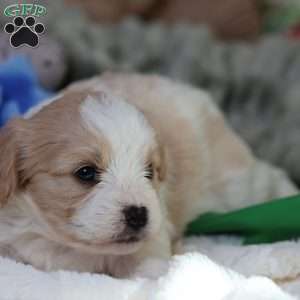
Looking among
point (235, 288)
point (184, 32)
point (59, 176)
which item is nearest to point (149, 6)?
point (184, 32)

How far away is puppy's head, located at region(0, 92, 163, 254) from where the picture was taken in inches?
78.8

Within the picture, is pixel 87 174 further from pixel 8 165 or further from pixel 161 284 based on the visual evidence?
pixel 161 284

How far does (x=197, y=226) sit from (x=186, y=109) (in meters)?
0.55

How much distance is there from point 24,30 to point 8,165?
16.5 inches

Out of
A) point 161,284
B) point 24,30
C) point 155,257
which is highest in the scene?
point 24,30

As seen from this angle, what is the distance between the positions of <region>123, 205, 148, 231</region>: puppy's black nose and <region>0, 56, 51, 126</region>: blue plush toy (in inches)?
40.4

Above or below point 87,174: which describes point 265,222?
below

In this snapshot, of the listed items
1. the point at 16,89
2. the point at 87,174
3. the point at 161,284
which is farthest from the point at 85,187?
the point at 16,89

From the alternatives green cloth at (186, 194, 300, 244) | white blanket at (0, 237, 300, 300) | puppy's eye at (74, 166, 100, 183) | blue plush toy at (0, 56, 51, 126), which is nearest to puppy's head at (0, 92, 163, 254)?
puppy's eye at (74, 166, 100, 183)

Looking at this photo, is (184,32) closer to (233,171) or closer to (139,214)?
(233,171)

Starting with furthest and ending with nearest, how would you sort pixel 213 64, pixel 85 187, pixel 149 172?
pixel 213 64 < pixel 149 172 < pixel 85 187

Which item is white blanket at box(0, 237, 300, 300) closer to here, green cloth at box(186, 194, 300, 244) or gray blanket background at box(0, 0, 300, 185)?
green cloth at box(186, 194, 300, 244)

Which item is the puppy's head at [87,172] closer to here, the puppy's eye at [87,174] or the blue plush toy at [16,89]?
the puppy's eye at [87,174]

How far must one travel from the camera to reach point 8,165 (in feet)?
7.03
